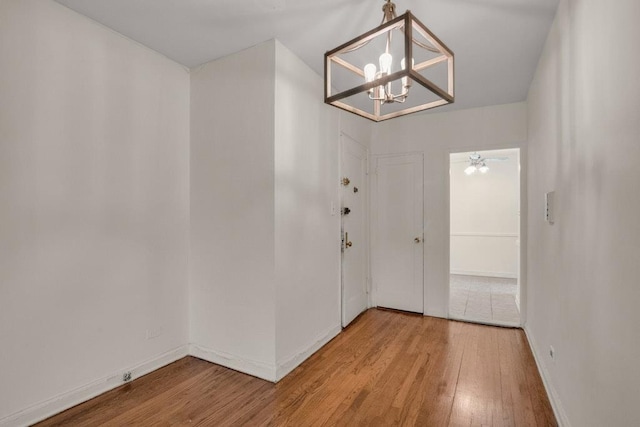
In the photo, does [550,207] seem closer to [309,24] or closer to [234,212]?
[309,24]

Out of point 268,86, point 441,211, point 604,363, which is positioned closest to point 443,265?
point 441,211

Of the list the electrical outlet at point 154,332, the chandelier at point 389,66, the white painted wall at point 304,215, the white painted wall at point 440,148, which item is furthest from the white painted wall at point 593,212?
the electrical outlet at point 154,332

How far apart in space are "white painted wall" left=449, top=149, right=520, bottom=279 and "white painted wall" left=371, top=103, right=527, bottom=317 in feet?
9.34

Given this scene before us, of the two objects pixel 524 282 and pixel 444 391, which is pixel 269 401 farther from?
pixel 524 282

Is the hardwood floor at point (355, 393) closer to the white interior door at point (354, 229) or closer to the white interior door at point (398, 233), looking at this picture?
the white interior door at point (354, 229)

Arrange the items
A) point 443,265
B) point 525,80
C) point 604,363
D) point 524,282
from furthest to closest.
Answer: point 443,265 < point 524,282 < point 525,80 < point 604,363

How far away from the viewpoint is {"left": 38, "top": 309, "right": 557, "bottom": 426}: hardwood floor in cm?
203

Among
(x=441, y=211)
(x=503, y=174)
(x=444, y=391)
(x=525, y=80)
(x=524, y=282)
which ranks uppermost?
(x=525, y=80)

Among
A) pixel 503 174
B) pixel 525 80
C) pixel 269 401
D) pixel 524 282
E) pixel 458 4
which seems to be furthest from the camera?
pixel 503 174

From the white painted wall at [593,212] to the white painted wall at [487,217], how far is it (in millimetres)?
4534

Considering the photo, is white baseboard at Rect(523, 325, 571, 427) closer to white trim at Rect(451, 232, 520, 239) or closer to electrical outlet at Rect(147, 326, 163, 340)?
electrical outlet at Rect(147, 326, 163, 340)

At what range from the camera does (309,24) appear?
2316 millimetres

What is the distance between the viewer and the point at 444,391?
2355 mm

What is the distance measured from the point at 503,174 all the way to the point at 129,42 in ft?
22.7
